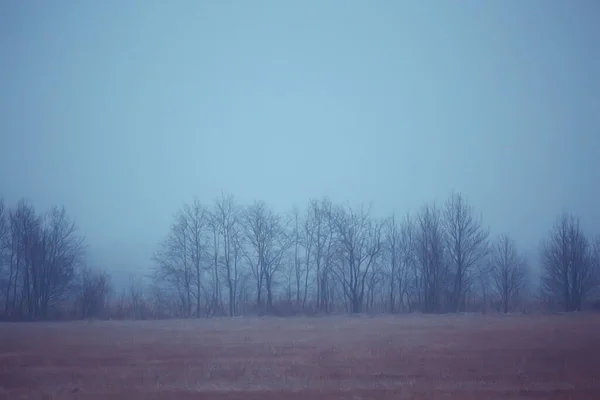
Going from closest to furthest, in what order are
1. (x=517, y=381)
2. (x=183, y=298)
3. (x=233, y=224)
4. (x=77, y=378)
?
(x=517, y=381) < (x=77, y=378) < (x=183, y=298) < (x=233, y=224)

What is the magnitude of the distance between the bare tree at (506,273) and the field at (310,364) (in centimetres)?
2289

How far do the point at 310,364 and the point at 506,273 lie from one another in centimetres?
3902

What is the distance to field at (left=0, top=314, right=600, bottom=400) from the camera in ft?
45.1

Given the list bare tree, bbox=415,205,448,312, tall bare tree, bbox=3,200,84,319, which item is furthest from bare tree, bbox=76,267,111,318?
bare tree, bbox=415,205,448,312

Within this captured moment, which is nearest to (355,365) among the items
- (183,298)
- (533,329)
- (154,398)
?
(154,398)

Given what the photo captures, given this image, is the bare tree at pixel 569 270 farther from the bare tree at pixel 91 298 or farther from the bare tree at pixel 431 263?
the bare tree at pixel 91 298

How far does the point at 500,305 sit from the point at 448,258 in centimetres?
637

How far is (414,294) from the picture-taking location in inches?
2111

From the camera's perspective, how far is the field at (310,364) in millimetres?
13758

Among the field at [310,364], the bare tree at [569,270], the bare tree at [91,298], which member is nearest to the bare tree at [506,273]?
the bare tree at [569,270]

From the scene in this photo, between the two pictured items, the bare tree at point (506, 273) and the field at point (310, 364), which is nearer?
the field at point (310, 364)

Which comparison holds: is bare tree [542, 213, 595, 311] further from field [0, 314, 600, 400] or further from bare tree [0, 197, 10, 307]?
bare tree [0, 197, 10, 307]

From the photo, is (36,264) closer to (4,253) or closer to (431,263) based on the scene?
(4,253)

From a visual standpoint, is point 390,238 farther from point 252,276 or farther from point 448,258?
point 252,276
